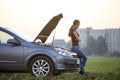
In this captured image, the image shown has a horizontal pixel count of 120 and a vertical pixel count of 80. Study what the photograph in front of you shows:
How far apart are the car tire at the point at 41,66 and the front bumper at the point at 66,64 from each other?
19cm

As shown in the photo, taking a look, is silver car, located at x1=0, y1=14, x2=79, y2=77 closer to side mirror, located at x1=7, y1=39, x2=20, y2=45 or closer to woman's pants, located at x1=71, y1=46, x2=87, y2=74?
side mirror, located at x1=7, y1=39, x2=20, y2=45

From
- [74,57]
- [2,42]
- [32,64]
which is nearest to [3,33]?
[2,42]

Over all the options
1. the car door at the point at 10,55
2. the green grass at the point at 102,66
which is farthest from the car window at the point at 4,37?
the green grass at the point at 102,66

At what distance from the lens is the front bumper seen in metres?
11.1

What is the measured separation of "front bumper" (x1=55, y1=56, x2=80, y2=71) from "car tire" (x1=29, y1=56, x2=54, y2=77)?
0.19 m

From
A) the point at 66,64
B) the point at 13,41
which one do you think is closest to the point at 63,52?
the point at 66,64

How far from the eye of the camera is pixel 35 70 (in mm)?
10984

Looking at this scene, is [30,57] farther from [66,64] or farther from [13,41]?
[66,64]

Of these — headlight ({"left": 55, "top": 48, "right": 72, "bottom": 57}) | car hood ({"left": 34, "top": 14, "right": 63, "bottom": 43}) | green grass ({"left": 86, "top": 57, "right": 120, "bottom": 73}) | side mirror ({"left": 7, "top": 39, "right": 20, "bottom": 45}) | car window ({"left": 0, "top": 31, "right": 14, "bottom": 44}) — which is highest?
car hood ({"left": 34, "top": 14, "right": 63, "bottom": 43})

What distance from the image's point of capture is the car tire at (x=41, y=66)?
35.9 feet

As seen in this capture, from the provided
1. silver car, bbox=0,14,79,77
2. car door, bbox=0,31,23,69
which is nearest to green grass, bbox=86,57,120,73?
silver car, bbox=0,14,79,77

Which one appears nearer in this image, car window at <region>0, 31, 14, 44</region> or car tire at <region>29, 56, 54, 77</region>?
car tire at <region>29, 56, 54, 77</region>

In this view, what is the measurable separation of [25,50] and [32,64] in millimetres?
393

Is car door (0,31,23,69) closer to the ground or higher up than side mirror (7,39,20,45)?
closer to the ground
